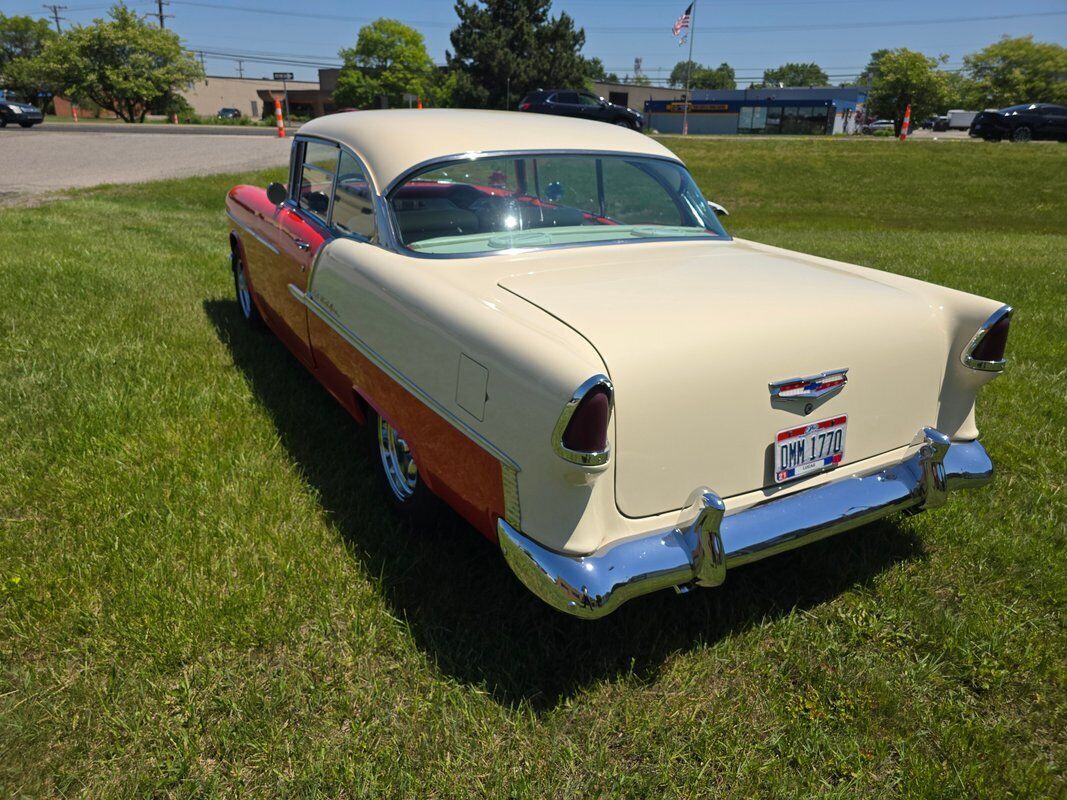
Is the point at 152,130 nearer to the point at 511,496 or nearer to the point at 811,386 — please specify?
the point at 511,496

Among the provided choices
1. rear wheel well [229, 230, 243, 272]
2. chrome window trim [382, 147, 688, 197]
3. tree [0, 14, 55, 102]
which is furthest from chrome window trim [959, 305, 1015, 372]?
tree [0, 14, 55, 102]

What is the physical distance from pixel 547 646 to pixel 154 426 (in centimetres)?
245

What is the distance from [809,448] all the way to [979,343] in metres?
0.78

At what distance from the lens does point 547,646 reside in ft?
7.98

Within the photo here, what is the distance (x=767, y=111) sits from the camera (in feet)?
189

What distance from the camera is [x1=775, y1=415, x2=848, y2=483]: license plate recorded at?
2277mm

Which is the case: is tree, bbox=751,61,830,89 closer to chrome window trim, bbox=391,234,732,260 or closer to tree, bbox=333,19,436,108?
tree, bbox=333,19,436,108

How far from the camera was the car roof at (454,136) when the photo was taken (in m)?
3.14

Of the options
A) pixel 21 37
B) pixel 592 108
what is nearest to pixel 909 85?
pixel 592 108

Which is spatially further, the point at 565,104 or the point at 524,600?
the point at 565,104

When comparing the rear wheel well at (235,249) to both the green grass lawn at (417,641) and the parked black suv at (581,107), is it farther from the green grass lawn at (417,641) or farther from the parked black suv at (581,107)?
the parked black suv at (581,107)

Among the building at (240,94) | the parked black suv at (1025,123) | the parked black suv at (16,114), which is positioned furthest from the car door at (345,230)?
the building at (240,94)

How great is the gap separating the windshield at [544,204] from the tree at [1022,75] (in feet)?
231

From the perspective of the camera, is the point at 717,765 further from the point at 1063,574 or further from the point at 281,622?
the point at 1063,574
